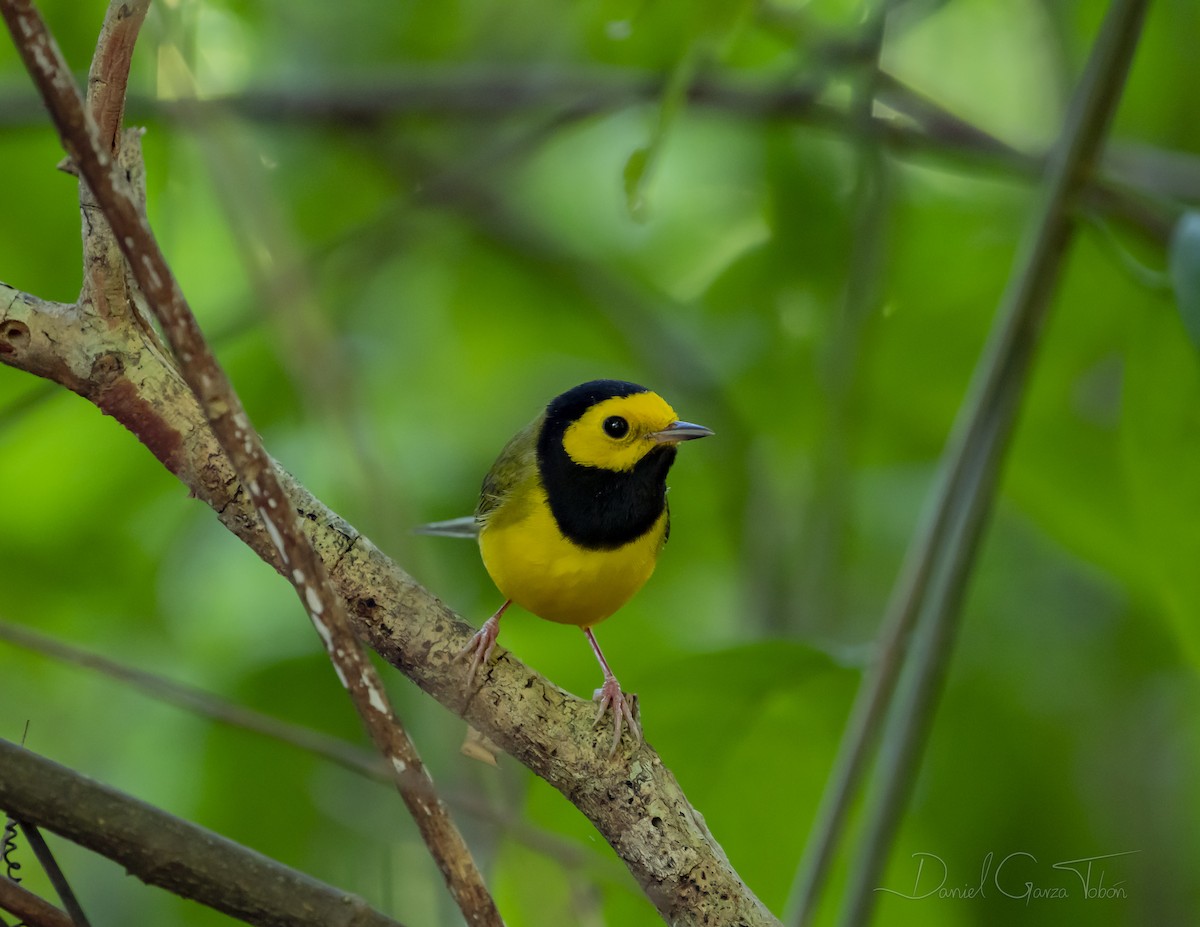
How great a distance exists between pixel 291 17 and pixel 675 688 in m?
1.66

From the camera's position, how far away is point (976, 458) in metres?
1.42

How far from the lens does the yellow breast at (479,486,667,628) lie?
159 centimetres

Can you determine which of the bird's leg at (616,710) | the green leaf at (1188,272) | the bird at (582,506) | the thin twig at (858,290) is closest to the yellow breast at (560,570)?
the bird at (582,506)

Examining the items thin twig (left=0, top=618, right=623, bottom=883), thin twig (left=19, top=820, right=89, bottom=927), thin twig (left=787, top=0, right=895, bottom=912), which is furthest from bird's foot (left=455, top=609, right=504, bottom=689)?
thin twig (left=787, top=0, right=895, bottom=912)

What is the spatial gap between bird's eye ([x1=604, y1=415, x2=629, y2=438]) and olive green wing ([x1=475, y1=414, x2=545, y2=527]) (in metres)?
0.12

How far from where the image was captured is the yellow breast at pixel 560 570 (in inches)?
62.5

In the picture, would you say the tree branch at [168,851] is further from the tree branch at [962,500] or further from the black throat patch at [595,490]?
the black throat patch at [595,490]

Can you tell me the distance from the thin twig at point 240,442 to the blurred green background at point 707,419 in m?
0.73

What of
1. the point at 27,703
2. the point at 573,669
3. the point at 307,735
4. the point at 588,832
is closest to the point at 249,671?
the point at 27,703

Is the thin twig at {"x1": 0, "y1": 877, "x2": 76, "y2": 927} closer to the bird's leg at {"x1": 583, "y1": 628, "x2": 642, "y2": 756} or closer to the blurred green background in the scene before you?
the bird's leg at {"x1": 583, "y1": 628, "x2": 642, "y2": 756}

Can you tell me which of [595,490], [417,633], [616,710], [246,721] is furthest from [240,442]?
[595,490]

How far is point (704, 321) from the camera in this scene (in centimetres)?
235

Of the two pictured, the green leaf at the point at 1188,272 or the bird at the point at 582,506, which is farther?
the bird at the point at 582,506

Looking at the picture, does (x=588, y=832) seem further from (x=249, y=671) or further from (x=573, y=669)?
(x=249, y=671)
